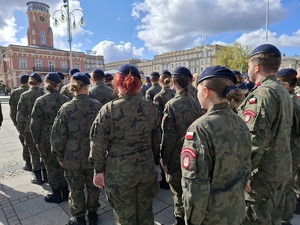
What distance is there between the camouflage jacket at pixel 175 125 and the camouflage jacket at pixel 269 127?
2.88ft

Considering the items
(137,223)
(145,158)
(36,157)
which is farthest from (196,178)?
(36,157)

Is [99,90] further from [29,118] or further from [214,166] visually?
[214,166]

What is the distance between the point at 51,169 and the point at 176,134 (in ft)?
8.08

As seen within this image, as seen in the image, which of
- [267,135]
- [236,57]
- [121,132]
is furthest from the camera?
[236,57]

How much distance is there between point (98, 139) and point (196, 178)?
125cm

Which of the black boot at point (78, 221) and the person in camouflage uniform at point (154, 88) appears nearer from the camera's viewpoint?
the black boot at point (78, 221)

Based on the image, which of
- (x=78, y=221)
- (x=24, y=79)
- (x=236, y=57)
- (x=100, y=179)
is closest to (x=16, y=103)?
(x=24, y=79)

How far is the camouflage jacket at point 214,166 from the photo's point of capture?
1.69m

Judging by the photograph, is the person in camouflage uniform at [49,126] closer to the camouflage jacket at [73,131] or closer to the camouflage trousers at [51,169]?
the camouflage trousers at [51,169]

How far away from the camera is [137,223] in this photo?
→ 9.08 feet

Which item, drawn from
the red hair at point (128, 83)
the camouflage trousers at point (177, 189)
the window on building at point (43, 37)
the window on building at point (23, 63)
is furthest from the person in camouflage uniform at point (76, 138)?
the window on building at point (43, 37)

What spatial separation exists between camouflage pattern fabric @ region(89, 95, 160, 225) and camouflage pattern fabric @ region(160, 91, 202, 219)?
0.54 meters

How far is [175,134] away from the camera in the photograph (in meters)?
3.19

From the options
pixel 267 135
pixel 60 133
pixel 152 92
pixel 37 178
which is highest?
pixel 152 92
